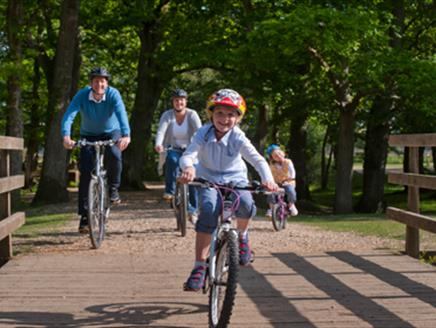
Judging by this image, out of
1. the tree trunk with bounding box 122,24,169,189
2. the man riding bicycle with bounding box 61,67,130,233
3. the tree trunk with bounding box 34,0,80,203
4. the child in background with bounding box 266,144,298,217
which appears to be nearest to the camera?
the man riding bicycle with bounding box 61,67,130,233

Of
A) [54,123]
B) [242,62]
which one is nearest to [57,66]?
[54,123]

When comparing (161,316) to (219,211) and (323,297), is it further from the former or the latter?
(323,297)

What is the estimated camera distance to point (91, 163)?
31.6 ft

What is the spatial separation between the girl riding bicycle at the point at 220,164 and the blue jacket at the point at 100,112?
3.30 metres

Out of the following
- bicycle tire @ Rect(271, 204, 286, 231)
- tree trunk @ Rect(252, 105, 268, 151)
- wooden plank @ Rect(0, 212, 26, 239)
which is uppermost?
tree trunk @ Rect(252, 105, 268, 151)

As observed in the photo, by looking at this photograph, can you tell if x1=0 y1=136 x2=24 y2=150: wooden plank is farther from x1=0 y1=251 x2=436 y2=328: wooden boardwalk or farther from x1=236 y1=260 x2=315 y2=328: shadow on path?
x1=236 y1=260 x2=315 y2=328: shadow on path

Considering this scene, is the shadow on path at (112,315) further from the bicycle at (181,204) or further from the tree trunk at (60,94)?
the tree trunk at (60,94)

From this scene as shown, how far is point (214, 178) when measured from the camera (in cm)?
614

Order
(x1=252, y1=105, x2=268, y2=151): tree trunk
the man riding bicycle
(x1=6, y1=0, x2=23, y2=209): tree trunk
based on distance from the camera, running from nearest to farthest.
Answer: the man riding bicycle < (x1=6, y1=0, x2=23, y2=209): tree trunk < (x1=252, y1=105, x2=268, y2=151): tree trunk

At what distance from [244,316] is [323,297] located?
0.98 meters

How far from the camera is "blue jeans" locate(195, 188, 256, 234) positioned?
19.4ft

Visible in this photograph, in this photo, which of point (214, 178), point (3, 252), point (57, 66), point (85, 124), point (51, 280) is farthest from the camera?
point (57, 66)

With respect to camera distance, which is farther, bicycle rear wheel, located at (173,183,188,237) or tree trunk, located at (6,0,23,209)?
tree trunk, located at (6,0,23,209)

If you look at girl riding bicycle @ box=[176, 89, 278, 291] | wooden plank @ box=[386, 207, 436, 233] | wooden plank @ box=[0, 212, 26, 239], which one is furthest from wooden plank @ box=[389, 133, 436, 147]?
wooden plank @ box=[0, 212, 26, 239]
